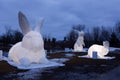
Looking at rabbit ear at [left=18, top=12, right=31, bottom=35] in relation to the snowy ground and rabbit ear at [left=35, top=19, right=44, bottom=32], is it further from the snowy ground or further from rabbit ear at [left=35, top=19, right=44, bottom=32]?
the snowy ground

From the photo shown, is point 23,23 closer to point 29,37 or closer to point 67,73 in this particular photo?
point 29,37

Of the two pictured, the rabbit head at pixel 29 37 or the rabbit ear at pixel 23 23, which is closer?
the rabbit head at pixel 29 37

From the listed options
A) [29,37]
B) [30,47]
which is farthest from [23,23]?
[30,47]

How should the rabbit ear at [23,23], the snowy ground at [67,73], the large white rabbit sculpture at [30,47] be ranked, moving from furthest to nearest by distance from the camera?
the rabbit ear at [23,23] < the large white rabbit sculpture at [30,47] < the snowy ground at [67,73]

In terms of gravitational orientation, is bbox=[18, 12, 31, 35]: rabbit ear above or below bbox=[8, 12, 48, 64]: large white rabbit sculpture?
above

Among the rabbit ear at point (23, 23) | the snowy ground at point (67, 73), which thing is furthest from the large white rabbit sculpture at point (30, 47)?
the snowy ground at point (67, 73)

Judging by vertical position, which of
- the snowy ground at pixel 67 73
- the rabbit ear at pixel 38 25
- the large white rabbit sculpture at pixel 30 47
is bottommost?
the snowy ground at pixel 67 73

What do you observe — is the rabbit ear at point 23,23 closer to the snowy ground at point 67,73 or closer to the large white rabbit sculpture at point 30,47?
the large white rabbit sculpture at point 30,47

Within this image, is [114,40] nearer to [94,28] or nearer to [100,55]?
[94,28]

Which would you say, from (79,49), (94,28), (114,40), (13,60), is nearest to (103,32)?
(94,28)

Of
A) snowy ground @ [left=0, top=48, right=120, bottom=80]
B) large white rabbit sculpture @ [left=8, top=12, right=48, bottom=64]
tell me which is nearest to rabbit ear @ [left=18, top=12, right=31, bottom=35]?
large white rabbit sculpture @ [left=8, top=12, right=48, bottom=64]

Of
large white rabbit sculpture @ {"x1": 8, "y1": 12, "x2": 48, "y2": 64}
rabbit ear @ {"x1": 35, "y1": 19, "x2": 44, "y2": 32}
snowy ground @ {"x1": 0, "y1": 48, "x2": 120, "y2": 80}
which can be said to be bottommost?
snowy ground @ {"x1": 0, "y1": 48, "x2": 120, "y2": 80}

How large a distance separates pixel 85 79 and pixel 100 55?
14381mm

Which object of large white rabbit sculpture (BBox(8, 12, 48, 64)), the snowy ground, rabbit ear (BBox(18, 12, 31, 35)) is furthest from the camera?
rabbit ear (BBox(18, 12, 31, 35))
